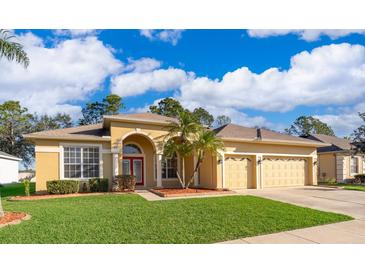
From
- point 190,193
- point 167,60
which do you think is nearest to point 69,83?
point 167,60

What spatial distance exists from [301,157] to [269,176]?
345 centimetres

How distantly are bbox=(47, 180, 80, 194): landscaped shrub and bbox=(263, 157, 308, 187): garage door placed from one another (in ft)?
38.7

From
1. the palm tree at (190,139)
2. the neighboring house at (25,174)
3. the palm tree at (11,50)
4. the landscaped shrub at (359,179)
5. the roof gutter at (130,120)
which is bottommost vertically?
the neighboring house at (25,174)

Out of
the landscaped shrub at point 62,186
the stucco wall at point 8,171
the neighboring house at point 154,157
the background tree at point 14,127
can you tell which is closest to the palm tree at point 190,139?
the neighboring house at point 154,157

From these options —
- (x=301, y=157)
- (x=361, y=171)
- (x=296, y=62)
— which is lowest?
(x=361, y=171)

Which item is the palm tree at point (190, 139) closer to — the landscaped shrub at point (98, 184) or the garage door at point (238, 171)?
the garage door at point (238, 171)

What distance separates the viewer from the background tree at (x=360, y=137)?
20.3 meters

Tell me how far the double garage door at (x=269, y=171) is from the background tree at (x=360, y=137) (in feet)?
12.5

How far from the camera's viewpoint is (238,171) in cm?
1817

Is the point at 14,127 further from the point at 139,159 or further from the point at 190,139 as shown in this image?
the point at 190,139

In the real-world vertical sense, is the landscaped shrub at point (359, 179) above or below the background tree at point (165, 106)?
below

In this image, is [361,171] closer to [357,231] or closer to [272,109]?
[272,109]

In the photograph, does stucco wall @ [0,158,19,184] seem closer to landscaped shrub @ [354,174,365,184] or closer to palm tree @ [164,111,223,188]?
palm tree @ [164,111,223,188]

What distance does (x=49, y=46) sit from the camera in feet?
39.5
